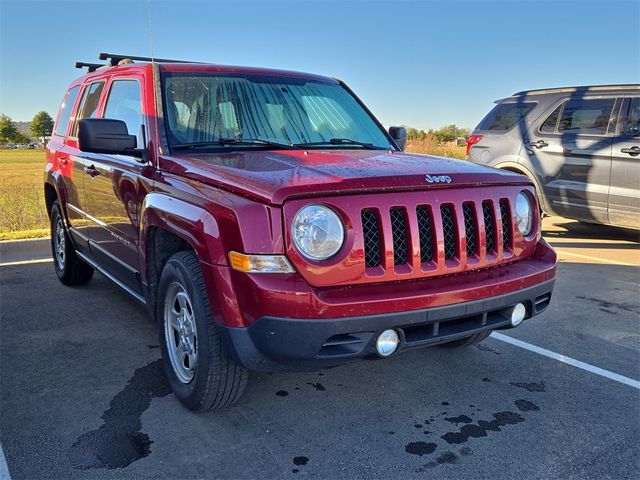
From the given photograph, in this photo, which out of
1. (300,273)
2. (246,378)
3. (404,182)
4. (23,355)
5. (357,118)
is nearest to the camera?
(300,273)

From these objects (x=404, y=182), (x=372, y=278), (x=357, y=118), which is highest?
(x=357, y=118)

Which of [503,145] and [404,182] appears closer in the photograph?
[404,182]

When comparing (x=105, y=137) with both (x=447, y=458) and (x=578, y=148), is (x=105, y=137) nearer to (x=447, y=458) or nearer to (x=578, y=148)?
(x=447, y=458)

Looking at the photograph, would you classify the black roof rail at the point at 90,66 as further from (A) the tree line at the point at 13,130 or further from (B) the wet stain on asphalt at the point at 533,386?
(A) the tree line at the point at 13,130

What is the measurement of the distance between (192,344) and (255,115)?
155cm

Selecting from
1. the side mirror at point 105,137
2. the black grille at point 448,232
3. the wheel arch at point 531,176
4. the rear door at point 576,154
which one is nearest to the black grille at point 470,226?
the black grille at point 448,232

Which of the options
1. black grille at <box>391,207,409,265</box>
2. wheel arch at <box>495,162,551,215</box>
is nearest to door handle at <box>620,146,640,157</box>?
wheel arch at <box>495,162,551,215</box>

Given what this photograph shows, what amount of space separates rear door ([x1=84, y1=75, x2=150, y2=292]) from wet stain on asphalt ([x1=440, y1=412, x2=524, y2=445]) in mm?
2148

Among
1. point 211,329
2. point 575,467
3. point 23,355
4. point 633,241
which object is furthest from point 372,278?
point 633,241

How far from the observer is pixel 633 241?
812 cm

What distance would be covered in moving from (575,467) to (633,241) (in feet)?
21.5

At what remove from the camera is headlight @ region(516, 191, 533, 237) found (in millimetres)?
3168

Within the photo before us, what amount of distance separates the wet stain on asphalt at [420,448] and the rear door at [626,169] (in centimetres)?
553

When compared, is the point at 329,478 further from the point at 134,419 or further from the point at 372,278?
the point at 134,419
